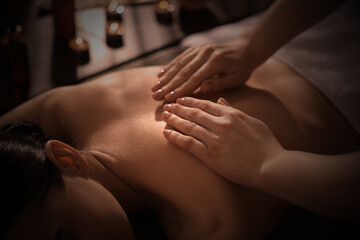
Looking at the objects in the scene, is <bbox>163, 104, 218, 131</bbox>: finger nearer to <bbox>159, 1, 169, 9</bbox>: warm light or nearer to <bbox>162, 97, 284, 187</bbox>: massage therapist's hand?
<bbox>162, 97, 284, 187</bbox>: massage therapist's hand

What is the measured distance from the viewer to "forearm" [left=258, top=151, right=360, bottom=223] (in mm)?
639

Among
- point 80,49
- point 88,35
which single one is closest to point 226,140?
point 80,49

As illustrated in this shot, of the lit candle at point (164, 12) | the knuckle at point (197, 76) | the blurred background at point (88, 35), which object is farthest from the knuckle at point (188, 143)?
the lit candle at point (164, 12)

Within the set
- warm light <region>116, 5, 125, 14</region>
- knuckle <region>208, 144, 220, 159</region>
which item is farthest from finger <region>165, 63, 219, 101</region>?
warm light <region>116, 5, 125, 14</region>

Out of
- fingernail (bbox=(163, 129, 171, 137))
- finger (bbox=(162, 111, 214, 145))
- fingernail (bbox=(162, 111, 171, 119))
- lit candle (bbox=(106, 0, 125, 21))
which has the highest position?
lit candle (bbox=(106, 0, 125, 21))

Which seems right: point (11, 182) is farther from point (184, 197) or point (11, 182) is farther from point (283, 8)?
point (283, 8)

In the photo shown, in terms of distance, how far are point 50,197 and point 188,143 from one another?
34 centimetres

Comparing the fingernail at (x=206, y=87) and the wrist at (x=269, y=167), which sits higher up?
the fingernail at (x=206, y=87)

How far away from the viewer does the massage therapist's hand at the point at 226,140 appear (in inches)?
29.1

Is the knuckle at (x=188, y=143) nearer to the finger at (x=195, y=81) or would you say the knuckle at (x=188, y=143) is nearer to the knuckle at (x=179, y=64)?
the finger at (x=195, y=81)

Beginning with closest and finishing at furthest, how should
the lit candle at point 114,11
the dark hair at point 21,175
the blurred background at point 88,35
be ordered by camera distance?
the dark hair at point 21,175, the blurred background at point 88,35, the lit candle at point 114,11

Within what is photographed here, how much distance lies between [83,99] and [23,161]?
13.2 inches

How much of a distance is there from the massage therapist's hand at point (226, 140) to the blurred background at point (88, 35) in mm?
765

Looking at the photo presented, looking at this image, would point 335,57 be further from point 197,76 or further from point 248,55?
point 197,76
